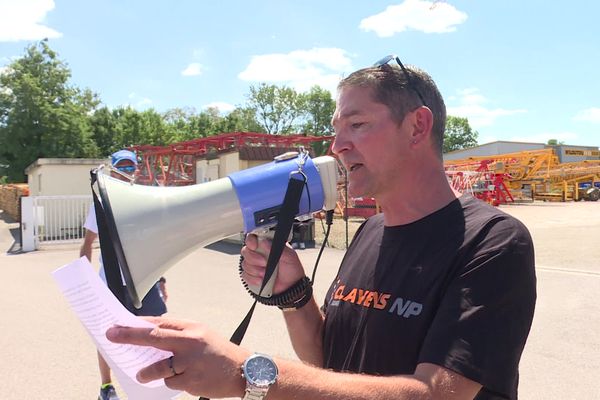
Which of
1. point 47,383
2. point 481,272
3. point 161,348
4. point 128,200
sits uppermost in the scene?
point 128,200

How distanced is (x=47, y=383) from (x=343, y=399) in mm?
4199

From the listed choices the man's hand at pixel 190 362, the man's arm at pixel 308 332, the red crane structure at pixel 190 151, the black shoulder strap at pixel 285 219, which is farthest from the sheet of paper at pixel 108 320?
the red crane structure at pixel 190 151

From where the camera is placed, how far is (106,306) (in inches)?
40.9

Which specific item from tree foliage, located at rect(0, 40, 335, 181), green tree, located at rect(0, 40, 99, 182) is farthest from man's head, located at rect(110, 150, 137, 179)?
green tree, located at rect(0, 40, 99, 182)

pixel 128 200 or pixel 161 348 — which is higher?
pixel 128 200

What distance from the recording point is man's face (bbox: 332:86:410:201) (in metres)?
1.52

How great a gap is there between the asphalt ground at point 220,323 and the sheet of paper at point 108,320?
7.68 feet

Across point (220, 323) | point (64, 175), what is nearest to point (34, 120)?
point (64, 175)

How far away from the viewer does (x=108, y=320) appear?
1.05 m

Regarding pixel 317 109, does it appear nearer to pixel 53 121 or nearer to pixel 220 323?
pixel 53 121

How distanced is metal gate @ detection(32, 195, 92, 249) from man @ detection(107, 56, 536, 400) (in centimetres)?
1410

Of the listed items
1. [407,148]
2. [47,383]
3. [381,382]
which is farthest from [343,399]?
[47,383]

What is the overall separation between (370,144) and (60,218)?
15354mm

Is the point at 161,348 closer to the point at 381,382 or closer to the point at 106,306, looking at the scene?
the point at 106,306
